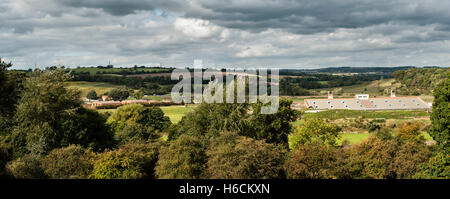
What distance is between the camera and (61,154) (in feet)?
87.1

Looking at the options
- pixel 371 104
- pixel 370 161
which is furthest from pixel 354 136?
pixel 371 104

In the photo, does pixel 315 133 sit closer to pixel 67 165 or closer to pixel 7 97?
pixel 67 165

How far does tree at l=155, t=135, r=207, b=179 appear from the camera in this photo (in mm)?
25516

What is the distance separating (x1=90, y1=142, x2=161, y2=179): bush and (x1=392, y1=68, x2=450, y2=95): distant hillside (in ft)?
469

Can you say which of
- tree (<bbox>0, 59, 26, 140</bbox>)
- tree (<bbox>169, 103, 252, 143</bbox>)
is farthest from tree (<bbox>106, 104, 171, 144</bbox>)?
tree (<bbox>0, 59, 26, 140</bbox>)

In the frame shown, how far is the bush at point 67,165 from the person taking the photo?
84.2 feet

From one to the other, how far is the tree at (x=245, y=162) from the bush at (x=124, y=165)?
16.1ft

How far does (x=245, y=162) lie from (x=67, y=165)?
12344mm

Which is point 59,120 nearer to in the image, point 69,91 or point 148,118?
point 69,91

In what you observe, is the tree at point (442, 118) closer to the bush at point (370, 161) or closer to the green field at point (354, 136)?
the bush at point (370, 161)

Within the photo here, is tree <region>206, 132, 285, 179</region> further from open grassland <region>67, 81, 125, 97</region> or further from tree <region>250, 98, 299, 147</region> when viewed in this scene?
open grassland <region>67, 81, 125, 97</region>

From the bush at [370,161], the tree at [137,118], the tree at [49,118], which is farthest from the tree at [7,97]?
the bush at [370,161]
